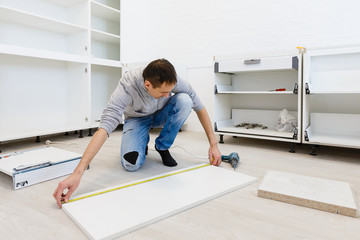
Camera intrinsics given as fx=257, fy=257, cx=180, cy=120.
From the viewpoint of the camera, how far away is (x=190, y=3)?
10.4 ft

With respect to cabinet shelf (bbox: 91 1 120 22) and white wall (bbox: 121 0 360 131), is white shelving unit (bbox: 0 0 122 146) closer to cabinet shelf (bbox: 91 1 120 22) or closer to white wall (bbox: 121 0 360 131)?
cabinet shelf (bbox: 91 1 120 22)

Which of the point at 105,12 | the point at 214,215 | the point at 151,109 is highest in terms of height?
the point at 105,12

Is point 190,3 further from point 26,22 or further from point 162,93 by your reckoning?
point 162,93

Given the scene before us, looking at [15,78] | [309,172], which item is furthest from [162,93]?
[15,78]

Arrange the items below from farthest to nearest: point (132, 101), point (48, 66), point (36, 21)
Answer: point (48, 66) → point (36, 21) → point (132, 101)

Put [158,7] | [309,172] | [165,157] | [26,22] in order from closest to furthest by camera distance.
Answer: [309,172] → [165,157] → [26,22] → [158,7]

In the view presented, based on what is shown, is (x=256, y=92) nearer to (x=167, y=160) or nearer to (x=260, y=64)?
(x=260, y=64)

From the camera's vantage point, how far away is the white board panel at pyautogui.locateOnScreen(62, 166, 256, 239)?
0.92m

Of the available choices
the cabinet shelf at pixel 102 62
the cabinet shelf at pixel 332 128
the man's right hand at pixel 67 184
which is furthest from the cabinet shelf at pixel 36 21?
the cabinet shelf at pixel 332 128

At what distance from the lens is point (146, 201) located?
→ 43.3 inches

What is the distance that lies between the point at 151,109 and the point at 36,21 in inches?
69.3

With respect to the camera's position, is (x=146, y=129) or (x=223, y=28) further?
(x=223, y=28)

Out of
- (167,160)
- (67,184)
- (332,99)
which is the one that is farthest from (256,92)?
(67,184)

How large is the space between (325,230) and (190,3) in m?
2.92
